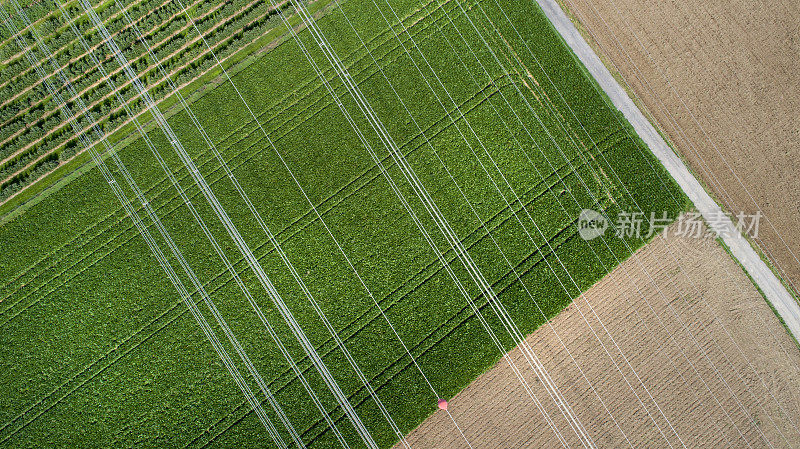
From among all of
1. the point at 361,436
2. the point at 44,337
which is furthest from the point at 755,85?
the point at 44,337

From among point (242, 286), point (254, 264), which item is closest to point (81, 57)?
point (254, 264)

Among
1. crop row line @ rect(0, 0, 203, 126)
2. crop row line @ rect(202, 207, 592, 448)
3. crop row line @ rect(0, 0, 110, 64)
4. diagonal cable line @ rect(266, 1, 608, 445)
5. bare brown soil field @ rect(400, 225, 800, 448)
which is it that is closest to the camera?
crop row line @ rect(202, 207, 592, 448)

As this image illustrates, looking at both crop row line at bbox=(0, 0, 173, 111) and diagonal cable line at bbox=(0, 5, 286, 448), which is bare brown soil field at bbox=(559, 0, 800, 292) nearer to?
crop row line at bbox=(0, 0, 173, 111)

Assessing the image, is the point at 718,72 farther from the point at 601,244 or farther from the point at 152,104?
the point at 152,104

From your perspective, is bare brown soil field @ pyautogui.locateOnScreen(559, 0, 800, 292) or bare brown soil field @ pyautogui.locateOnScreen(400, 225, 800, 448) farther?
bare brown soil field @ pyautogui.locateOnScreen(559, 0, 800, 292)

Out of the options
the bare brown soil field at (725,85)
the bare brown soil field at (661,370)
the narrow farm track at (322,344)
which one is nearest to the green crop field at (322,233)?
the narrow farm track at (322,344)

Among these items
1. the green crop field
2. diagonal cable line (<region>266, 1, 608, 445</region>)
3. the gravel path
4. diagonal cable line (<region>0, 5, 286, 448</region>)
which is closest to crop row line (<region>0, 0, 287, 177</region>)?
the green crop field

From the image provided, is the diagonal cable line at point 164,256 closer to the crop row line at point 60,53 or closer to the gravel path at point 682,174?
the crop row line at point 60,53

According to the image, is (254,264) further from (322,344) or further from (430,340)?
(430,340)
